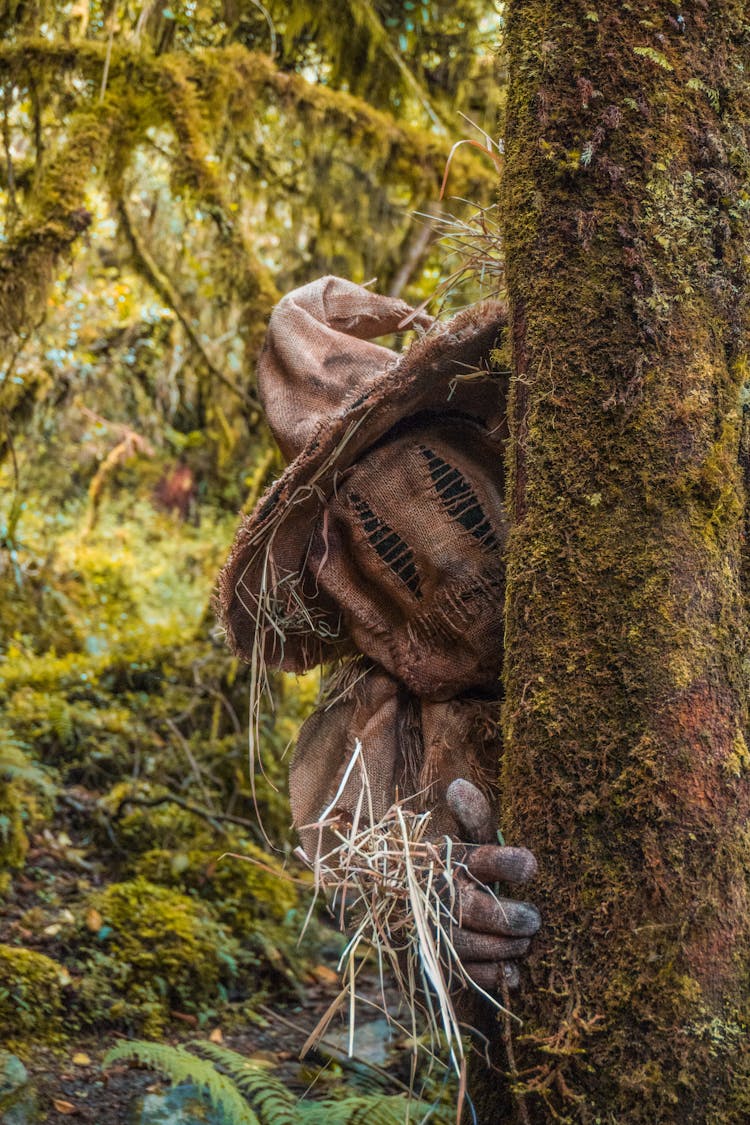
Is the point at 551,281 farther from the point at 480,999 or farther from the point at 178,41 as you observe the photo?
the point at 178,41

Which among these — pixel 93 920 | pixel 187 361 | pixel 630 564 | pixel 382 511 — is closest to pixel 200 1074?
pixel 382 511

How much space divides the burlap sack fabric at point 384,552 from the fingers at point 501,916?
441 mm

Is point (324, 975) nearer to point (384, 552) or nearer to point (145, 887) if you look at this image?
point (145, 887)

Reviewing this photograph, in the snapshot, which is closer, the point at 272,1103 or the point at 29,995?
the point at 272,1103

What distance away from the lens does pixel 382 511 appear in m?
2.25

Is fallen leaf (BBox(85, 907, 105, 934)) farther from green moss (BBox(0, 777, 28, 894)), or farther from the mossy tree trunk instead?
the mossy tree trunk

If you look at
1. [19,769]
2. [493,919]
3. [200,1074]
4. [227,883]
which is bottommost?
[227,883]

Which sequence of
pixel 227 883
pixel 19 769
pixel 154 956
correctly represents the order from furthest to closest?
pixel 227 883 < pixel 19 769 < pixel 154 956

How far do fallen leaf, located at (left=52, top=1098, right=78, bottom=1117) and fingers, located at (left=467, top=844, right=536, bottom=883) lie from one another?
1.94m

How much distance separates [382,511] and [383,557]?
106 mm

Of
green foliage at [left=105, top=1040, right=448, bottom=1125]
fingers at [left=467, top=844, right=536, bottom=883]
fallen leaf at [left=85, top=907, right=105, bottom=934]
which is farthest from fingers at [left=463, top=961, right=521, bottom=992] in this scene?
fallen leaf at [left=85, top=907, right=105, bottom=934]

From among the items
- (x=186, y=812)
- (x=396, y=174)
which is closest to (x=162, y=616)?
(x=186, y=812)

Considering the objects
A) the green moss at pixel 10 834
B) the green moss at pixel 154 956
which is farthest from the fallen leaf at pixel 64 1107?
the green moss at pixel 10 834

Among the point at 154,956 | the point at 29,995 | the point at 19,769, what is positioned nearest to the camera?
the point at 29,995
